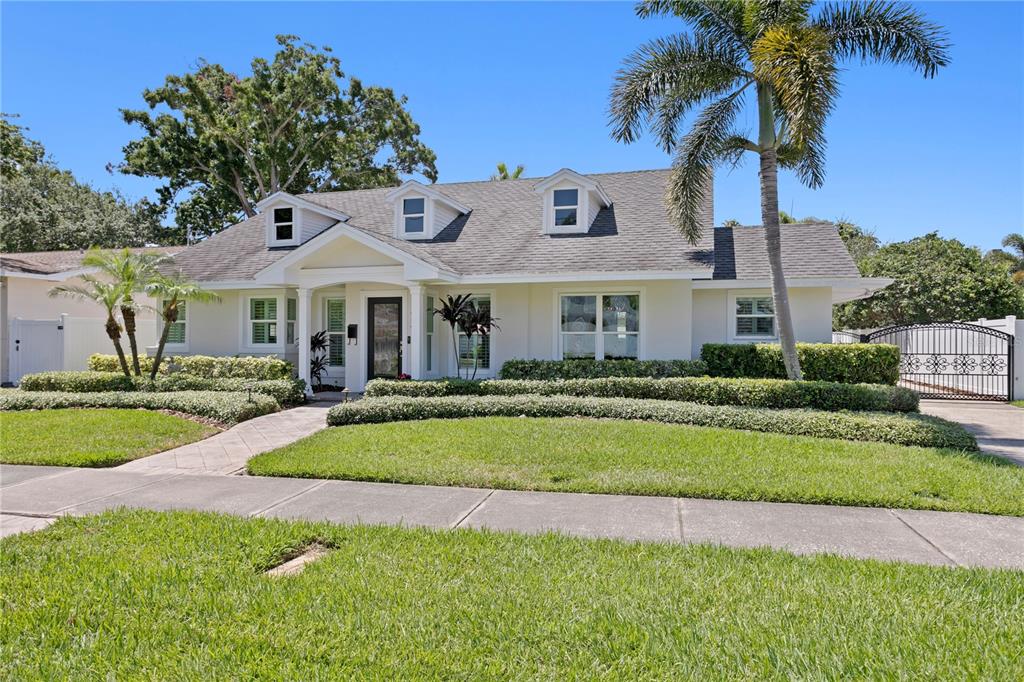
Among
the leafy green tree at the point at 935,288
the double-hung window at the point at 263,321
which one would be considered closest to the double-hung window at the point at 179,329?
the double-hung window at the point at 263,321

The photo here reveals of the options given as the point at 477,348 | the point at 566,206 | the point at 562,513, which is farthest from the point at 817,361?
the point at 562,513

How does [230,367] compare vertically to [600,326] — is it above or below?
below

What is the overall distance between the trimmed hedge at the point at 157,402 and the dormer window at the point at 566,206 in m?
8.86

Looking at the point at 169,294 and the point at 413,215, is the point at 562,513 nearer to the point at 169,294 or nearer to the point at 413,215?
the point at 169,294

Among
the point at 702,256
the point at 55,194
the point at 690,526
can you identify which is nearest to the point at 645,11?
the point at 702,256

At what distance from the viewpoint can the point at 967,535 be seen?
5348mm

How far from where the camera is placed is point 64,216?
36.0 meters

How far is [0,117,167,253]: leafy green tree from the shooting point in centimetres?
3400

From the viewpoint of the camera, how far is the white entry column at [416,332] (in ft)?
46.9

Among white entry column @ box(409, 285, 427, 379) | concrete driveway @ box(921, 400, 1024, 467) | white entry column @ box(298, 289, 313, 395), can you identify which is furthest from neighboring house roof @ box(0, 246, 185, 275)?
concrete driveway @ box(921, 400, 1024, 467)

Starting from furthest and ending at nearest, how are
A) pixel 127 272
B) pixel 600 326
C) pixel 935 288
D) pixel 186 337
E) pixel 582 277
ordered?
pixel 935 288 < pixel 186 337 < pixel 600 326 < pixel 127 272 < pixel 582 277

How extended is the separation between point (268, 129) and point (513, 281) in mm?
22167

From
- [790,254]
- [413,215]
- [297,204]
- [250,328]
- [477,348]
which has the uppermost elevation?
[297,204]

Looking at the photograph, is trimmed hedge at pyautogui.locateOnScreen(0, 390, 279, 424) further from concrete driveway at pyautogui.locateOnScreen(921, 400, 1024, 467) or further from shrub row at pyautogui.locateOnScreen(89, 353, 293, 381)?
concrete driveway at pyautogui.locateOnScreen(921, 400, 1024, 467)
